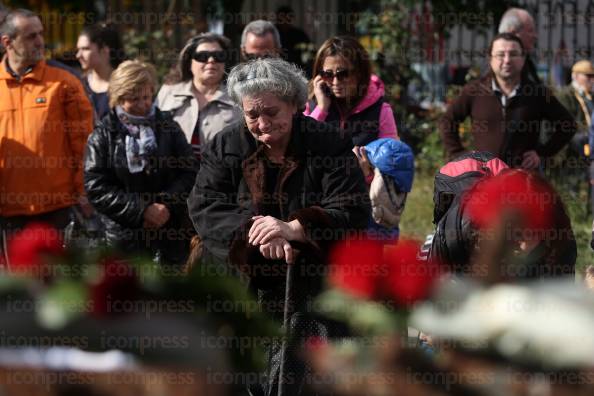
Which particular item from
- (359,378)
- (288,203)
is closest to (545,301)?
(359,378)

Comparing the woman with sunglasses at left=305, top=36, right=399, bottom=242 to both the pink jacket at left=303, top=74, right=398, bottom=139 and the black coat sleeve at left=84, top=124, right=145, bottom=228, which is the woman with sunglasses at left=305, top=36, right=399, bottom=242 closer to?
the pink jacket at left=303, top=74, right=398, bottom=139

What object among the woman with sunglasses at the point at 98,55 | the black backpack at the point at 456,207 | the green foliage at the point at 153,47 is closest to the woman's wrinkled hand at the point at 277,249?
the black backpack at the point at 456,207

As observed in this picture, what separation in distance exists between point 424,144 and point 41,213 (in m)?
7.12

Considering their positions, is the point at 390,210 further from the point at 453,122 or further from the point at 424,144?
the point at 424,144

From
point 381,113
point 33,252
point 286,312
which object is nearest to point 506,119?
point 381,113

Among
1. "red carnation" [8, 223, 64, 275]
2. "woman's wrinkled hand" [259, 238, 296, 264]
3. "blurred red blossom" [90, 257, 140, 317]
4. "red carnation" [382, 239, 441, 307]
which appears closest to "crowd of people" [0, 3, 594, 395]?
"woman's wrinkled hand" [259, 238, 296, 264]

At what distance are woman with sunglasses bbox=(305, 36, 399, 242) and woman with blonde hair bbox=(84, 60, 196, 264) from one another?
2.75ft

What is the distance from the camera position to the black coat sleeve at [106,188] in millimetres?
6066

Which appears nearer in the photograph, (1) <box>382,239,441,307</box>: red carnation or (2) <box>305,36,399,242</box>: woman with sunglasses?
(1) <box>382,239,441,307</box>: red carnation

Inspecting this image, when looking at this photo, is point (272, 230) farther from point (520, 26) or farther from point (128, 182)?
point (520, 26)

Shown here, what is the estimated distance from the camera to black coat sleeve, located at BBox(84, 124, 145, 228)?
6066 mm

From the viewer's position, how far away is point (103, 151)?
20.2 feet

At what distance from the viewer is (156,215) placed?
19.9ft

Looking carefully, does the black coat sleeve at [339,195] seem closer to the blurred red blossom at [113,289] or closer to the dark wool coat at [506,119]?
the blurred red blossom at [113,289]
